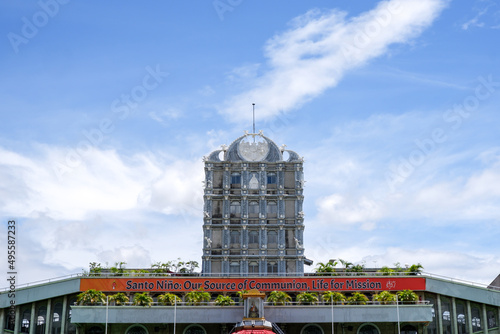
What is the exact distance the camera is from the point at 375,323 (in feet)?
274

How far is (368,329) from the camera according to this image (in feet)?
275

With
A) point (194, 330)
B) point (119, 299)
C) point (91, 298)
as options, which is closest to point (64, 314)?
point (91, 298)

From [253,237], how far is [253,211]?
3945 millimetres

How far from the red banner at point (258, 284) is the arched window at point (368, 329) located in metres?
6.45

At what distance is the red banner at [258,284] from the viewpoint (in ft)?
291

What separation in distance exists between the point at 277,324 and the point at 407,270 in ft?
69.5

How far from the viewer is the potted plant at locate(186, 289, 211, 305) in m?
83.5

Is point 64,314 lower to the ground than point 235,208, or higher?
lower

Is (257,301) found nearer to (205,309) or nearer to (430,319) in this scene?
(205,309)

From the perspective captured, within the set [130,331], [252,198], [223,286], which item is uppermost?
[252,198]

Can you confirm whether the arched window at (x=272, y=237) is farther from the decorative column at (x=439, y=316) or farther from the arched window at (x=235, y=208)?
the decorative column at (x=439, y=316)

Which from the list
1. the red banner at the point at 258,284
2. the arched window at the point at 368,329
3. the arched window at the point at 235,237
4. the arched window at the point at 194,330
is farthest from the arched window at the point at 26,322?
the arched window at the point at 368,329

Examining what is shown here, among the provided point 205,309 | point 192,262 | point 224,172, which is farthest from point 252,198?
point 205,309

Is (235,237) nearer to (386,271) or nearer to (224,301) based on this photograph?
(224,301)
